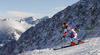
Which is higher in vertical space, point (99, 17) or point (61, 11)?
point (61, 11)

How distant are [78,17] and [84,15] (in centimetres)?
250

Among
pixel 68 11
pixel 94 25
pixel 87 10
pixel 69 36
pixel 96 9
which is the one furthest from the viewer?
pixel 68 11

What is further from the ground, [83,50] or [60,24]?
[60,24]

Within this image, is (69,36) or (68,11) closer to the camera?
(69,36)

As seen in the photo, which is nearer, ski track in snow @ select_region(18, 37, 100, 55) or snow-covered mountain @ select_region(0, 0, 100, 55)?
ski track in snow @ select_region(18, 37, 100, 55)

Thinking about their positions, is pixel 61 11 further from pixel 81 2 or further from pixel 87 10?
pixel 87 10

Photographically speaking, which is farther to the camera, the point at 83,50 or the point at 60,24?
the point at 60,24

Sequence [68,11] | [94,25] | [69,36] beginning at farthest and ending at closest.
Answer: [68,11], [94,25], [69,36]

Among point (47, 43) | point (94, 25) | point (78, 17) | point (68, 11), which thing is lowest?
point (47, 43)

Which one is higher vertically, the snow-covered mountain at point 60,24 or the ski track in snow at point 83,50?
the snow-covered mountain at point 60,24

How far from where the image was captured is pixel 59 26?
62312 millimetres

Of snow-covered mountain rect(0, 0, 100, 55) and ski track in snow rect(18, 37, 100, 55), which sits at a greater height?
snow-covered mountain rect(0, 0, 100, 55)

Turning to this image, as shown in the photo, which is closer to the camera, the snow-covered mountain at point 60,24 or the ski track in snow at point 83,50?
the ski track in snow at point 83,50

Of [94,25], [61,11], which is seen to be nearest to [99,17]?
[94,25]
